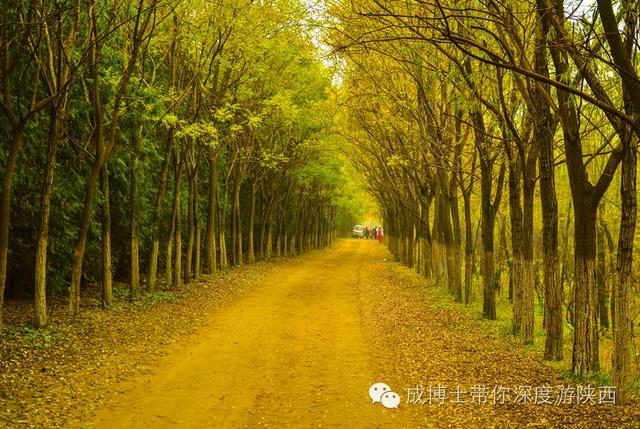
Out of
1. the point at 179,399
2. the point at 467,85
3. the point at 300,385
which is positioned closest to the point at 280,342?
the point at 300,385

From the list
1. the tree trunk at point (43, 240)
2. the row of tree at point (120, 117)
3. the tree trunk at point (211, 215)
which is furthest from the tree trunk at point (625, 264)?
the tree trunk at point (211, 215)

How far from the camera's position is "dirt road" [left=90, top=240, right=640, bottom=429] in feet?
21.6

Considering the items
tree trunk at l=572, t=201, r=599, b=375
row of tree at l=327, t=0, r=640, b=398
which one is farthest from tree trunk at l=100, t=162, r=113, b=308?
tree trunk at l=572, t=201, r=599, b=375

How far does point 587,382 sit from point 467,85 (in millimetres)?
4797

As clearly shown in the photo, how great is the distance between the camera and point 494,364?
9.17 m

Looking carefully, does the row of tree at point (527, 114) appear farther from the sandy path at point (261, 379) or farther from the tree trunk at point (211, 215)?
the tree trunk at point (211, 215)

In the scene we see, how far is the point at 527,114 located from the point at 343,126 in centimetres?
1741

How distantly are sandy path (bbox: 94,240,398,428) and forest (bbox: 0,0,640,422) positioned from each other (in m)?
3.25

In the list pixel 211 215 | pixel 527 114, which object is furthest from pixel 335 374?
pixel 211 215

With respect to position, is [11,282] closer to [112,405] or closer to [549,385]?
[112,405]

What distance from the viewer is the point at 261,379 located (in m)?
8.25

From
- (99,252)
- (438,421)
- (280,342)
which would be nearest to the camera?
(438,421)

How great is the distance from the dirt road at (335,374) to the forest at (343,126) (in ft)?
3.37

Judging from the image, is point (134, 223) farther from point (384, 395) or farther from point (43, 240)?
point (384, 395)
